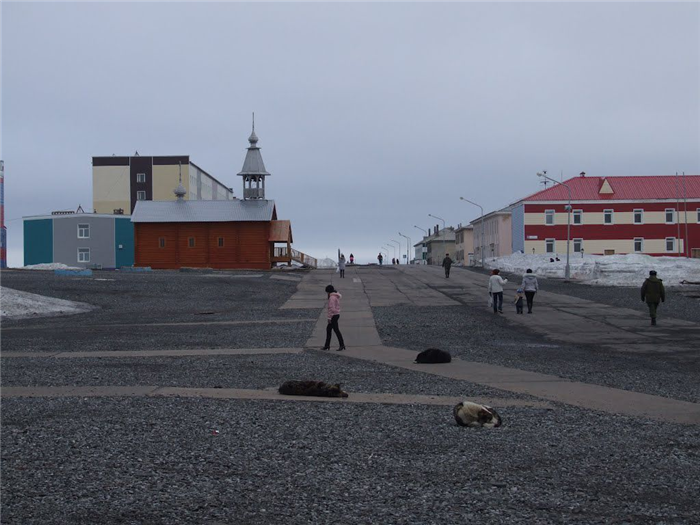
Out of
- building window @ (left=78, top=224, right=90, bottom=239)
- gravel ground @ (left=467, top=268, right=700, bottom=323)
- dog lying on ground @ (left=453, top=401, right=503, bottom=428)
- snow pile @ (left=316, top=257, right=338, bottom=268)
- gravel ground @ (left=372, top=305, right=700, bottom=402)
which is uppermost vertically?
building window @ (left=78, top=224, right=90, bottom=239)

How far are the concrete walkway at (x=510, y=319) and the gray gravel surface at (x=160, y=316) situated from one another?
150cm

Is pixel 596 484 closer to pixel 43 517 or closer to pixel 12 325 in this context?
pixel 43 517

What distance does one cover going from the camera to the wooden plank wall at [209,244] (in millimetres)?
65062

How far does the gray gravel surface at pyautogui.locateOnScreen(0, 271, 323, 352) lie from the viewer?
70.3 ft

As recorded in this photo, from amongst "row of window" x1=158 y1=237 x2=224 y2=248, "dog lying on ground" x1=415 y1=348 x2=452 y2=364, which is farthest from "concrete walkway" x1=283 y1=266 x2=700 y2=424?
"row of window" x1=158 y1=237 x2=224 y2=248

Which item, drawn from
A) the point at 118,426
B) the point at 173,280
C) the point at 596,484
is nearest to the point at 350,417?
the point at 118,426

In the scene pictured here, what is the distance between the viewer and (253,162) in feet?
235

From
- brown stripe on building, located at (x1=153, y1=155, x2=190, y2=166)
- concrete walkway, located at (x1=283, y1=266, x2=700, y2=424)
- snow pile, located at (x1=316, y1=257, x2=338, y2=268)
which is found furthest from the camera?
brown stripe on building, located at (x1=153, y1=155, x2=190, y2=166)

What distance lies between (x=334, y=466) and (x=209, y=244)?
58.2m

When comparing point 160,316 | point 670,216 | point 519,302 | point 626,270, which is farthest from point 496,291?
point 670,216

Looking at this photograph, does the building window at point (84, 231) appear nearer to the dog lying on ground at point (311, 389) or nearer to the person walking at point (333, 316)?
the person walking at point (333, 316)

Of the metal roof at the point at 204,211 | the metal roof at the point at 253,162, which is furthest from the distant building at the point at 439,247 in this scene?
the metal roof at the point at 204,211

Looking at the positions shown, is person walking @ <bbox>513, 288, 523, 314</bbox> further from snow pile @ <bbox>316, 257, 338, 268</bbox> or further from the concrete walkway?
snow pile @ <bbox>316, 257, 338, 268</bbox>

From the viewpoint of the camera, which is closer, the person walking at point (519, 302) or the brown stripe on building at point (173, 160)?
the person walking at point (519, 302)
